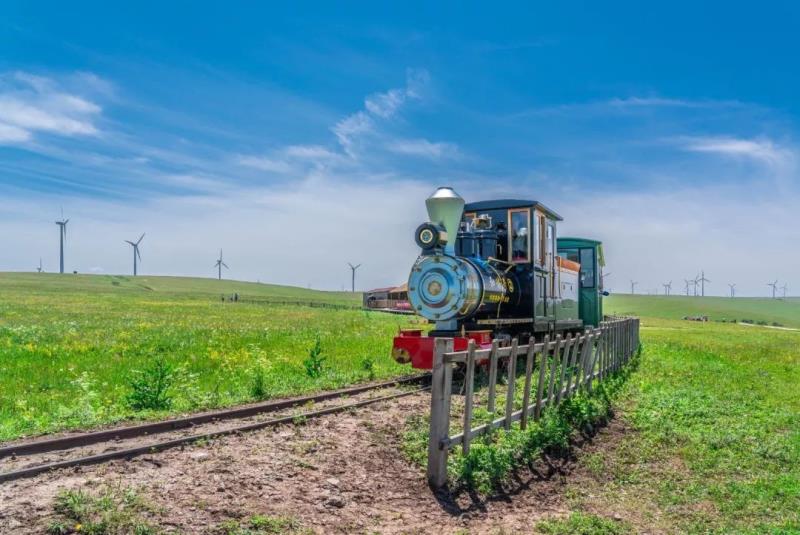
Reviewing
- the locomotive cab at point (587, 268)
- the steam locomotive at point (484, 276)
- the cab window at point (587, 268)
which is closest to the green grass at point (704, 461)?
the steam locomotive at point (484, 276)

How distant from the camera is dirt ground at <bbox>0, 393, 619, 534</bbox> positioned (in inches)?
211

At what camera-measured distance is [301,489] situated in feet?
19.9

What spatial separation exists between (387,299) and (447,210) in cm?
6462

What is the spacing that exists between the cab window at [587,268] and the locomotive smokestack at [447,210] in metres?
10.2

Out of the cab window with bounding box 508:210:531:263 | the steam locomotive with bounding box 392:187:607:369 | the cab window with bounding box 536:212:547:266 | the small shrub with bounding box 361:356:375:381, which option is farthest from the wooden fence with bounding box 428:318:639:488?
the small shrub with bounding box 361:356:375:381

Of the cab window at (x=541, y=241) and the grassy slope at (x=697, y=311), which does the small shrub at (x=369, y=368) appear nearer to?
the cab window at (x=541, y=241)

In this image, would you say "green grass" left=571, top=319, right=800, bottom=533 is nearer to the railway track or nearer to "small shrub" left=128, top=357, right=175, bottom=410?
the railway track

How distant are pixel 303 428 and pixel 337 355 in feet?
32.7

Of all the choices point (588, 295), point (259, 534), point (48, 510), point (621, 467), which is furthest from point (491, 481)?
point (588, 295)

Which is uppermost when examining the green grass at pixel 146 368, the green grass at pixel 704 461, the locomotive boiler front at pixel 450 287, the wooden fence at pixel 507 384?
the locomotive boiler front at pixel 450 287

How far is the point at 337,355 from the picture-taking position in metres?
18.3

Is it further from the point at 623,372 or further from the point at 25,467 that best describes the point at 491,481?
the point at 623,372

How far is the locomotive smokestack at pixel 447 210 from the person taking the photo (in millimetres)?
12695

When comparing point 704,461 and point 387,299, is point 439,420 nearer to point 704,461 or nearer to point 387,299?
point 704,461
